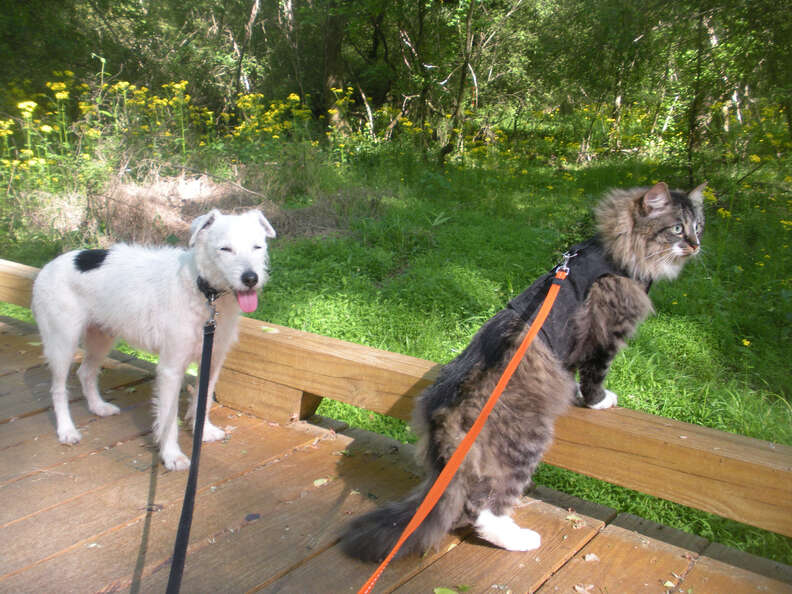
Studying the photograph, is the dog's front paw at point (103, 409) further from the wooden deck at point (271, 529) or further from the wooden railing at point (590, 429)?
the wooden railing at point (590, 429)

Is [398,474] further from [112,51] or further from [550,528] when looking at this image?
[112,51]

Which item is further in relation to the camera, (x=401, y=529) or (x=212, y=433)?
(x=212, y=433)

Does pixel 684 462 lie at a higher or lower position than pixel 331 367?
higher

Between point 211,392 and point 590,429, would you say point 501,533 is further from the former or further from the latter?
point 211,392

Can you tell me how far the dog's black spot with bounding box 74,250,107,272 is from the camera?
127 inches

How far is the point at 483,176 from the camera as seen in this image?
950 cm

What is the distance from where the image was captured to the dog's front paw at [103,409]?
3436mm

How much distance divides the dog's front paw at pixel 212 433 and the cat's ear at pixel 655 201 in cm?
257

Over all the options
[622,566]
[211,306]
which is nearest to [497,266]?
[211,306]

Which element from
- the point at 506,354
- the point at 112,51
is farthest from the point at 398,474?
the point at 112,51

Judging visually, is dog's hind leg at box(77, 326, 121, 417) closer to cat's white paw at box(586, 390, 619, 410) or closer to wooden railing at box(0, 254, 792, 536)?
wooden railing at box(0, 254, 792, 536)

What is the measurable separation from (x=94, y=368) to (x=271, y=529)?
192cm

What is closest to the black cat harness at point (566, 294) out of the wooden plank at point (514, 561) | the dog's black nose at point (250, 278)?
the wooden plank at point (514, 561)

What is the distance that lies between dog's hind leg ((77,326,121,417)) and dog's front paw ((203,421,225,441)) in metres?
0.75
